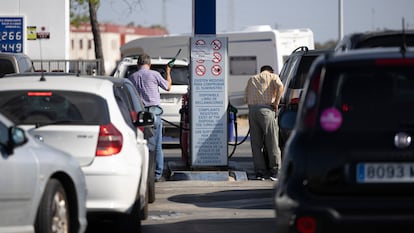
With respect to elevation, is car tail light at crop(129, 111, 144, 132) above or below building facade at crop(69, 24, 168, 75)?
below

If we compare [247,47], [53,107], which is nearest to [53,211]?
[53,107]

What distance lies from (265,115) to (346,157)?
8.40 metres

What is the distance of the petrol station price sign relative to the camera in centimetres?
1616

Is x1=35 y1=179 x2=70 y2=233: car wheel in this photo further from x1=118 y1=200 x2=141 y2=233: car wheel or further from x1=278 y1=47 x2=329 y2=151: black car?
x1=278 y1=47 x2=329 y2=151: black car

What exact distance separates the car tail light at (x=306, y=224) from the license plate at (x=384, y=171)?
0.47m

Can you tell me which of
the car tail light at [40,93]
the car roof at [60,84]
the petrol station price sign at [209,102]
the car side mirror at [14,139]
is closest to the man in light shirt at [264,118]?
the petrol station price sign at [209,102]

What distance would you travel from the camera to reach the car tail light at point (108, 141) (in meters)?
9.95

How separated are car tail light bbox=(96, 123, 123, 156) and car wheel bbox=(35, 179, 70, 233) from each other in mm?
937

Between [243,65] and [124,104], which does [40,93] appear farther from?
[243,65]

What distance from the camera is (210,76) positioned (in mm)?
16266

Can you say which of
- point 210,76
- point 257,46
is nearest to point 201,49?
point 210,76

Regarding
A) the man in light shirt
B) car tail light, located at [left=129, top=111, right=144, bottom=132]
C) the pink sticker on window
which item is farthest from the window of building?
the pink sticker on window

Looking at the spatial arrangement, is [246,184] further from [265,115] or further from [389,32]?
[389,32]

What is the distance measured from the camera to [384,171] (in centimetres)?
757
